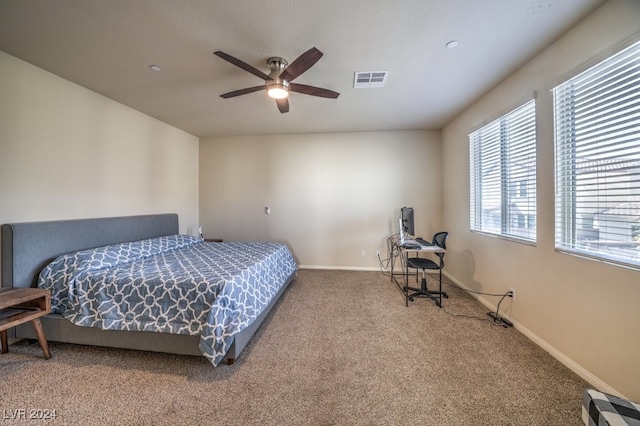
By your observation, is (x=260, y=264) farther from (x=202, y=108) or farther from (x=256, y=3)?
(x=202, y=108)

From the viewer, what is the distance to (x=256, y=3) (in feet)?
5.10

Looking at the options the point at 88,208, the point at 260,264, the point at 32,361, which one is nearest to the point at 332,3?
the point at 260,264

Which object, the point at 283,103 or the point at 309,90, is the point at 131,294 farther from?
the point at 309,90

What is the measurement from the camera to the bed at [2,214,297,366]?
179cm

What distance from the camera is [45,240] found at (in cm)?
216

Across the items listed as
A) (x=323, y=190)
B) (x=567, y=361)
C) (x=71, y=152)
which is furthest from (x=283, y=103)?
(x=567, y=361)

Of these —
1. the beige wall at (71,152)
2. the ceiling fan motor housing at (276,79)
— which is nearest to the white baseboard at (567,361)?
the ceiling fan motor housing at (276,79)

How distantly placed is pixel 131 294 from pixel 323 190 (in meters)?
3.20

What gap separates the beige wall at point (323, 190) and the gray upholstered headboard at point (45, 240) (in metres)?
1.90

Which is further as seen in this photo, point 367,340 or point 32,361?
point 367,340

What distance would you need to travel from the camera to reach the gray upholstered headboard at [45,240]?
1973 mm

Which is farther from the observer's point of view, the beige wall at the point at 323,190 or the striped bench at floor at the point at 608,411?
the beige wall at the point at 323,190

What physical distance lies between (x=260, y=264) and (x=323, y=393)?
1.33m

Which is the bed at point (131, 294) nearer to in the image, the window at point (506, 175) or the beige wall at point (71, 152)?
the beige wall at point (71, 152)
